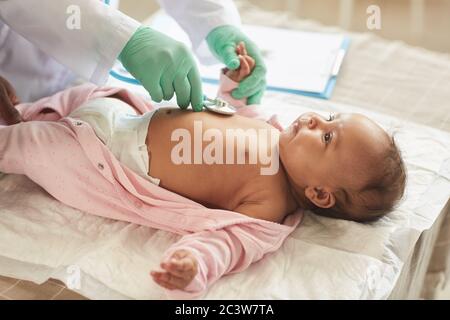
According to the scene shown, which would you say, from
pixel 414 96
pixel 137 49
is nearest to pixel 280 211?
pixel 137 49

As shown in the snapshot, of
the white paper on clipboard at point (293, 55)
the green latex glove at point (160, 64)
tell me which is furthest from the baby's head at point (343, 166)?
the white paper on clipboard at point (293, 55)

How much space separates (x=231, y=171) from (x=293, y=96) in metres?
0.51

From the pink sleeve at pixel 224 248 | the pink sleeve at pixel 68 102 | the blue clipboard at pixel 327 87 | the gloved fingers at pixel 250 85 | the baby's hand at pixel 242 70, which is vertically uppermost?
the baby's hand at pixel 242 70

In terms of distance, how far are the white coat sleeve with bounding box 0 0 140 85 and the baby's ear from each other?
1.47 feet

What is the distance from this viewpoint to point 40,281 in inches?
41.7

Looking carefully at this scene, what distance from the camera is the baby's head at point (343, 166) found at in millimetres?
1087

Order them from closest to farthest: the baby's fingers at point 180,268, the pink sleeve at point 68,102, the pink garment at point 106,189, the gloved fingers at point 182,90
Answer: the baby's fingers at point 180,268 < the pink garment at point 106,189 < the gloved fingers at point 182,90 < the pink sleeve at point 68,102

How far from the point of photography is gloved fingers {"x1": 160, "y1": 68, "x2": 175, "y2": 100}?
1.18 metres

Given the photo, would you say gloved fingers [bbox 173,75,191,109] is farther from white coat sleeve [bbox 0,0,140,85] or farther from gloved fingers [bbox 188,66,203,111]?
white coat sleeve [bbox 0,0,140,85]

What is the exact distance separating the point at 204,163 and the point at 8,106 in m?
0.43

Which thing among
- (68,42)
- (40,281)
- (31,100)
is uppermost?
(68,42)

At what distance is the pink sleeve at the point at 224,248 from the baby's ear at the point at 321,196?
7 cm

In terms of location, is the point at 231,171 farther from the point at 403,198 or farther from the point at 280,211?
the point at 403,198

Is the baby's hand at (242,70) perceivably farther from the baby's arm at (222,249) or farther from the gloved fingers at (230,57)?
the baby's arm at (222,249)
